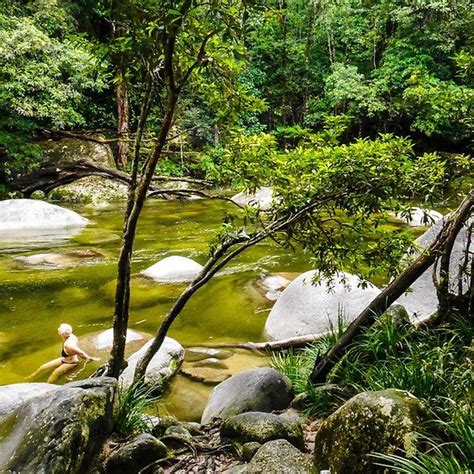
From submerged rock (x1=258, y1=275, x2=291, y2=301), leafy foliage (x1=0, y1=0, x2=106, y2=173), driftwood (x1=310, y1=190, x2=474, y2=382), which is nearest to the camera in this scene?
driftwood (x1=310, y1=190, x2=474, y2=382)

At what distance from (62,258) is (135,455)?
793 cm

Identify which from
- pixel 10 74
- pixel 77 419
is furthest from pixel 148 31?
pixel 10 74

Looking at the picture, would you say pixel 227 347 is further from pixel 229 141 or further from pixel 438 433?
pixel 438 433

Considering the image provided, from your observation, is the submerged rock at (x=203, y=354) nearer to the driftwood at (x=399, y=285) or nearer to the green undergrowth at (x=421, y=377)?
the green undergrowth at (x=421, y=377)

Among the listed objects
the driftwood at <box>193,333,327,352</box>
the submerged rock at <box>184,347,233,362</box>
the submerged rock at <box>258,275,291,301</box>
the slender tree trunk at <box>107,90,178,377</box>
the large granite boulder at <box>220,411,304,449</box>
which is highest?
the slender tree trunk at <box>107,90,178,377</box>

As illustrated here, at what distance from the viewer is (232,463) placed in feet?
9.84

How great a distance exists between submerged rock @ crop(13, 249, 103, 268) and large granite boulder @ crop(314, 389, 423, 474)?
8.12 metres

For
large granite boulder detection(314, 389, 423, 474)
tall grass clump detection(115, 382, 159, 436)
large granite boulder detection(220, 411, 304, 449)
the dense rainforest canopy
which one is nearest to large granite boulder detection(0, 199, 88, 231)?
the dense rainforest canopy

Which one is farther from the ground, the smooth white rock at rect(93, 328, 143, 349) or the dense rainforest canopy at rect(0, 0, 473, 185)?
the dense rainforest canopy at rect(0, 0, 473, 185)

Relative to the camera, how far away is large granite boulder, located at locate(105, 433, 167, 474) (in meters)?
2.78

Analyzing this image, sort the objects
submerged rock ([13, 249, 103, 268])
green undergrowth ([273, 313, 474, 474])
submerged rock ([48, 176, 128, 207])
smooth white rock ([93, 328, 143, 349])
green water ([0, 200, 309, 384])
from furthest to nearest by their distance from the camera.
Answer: submerged rock ([48, 176, 128, 207]), submerged rock ([13, 249, 103, 268]), green water ([0, 200, 309, 384]), smooth white rock ([93, 328, 143, 349]), green undergrowth ([273, 313, 474, 474])

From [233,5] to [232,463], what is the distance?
2.83m

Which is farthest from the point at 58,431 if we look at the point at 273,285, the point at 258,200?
the point at 273,285

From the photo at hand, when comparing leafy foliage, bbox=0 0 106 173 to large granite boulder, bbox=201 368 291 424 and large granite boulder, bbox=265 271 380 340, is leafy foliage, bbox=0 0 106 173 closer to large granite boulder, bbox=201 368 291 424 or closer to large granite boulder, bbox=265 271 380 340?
large granite boulder, bbox=265 271 380 340
